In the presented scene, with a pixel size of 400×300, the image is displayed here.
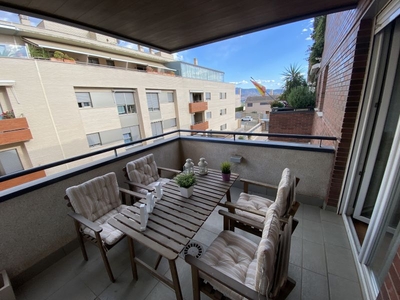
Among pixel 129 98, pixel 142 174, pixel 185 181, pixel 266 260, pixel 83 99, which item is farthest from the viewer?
pixel 129 98

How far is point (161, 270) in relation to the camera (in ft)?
5.65

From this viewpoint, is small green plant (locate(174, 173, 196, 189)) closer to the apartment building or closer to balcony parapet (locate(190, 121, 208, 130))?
the apartment building

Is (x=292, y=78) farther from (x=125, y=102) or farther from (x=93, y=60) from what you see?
(x=93, y=60)

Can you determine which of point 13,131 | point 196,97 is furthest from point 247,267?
point 196,97

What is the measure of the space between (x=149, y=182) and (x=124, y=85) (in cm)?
808

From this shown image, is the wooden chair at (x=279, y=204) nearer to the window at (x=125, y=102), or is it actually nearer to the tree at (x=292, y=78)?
the tree at (x=292, y=78)

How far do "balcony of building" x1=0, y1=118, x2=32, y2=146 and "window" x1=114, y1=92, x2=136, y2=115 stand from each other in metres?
3.80

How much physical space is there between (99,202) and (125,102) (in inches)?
→ 335

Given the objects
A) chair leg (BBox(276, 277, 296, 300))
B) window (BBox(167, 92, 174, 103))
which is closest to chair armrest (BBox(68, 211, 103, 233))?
chair leg (BBox(276, 277, 296, 300))

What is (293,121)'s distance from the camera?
19.5 feet

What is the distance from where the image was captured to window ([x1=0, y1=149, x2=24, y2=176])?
5895 millimetres

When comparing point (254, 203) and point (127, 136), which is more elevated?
point (254, 203)

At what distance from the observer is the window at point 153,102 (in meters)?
10.5

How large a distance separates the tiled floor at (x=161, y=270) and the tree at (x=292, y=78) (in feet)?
25.2
